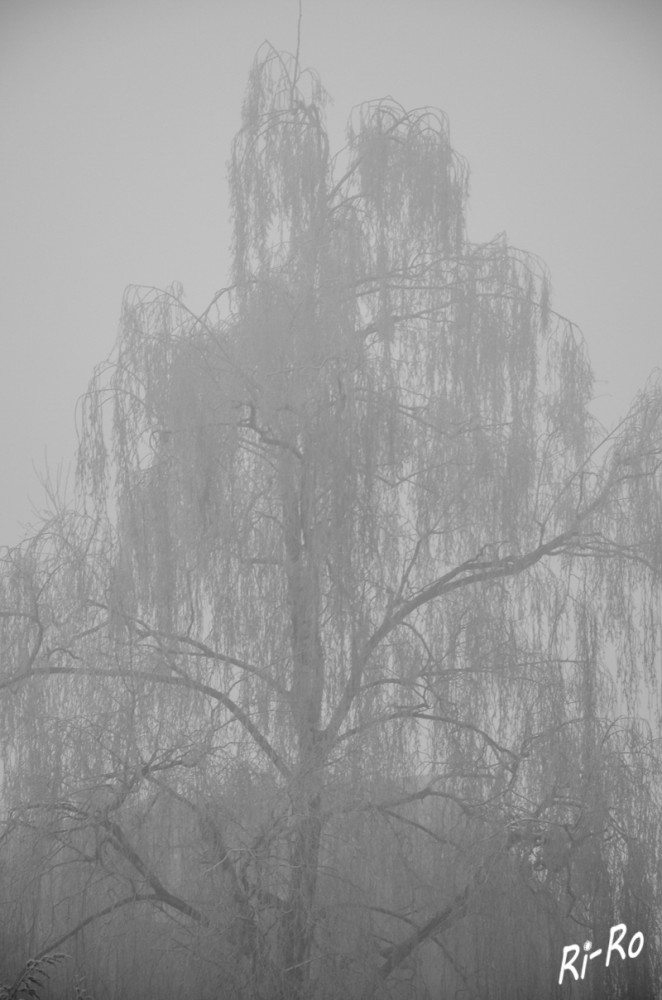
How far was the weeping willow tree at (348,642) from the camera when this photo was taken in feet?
25.4

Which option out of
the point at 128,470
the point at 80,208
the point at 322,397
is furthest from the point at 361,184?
the point at 80,208

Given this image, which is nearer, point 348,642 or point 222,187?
point 348,642

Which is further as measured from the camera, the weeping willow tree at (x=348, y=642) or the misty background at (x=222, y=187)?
the misty background at (x=222, y=187)

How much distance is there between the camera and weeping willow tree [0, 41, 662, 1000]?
7.75m

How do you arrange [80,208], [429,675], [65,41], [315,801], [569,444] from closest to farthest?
[315,801]
[429,675]
[569,444]
[65,41]
[80,208]

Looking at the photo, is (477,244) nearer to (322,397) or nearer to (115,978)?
(322,397)

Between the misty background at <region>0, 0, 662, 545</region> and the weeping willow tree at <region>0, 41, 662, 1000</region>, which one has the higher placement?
the misty background at <region>0, 0, 662, 545</region>

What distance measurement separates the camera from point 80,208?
172875mm

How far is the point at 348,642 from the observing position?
8.16 metres

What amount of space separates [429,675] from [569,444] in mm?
2282

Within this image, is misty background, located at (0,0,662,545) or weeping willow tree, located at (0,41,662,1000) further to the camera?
misty background, located at (0,0,662,545)

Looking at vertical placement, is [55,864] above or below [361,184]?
below

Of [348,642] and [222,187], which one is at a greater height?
[222,187]

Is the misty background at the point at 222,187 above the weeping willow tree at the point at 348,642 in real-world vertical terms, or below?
above
